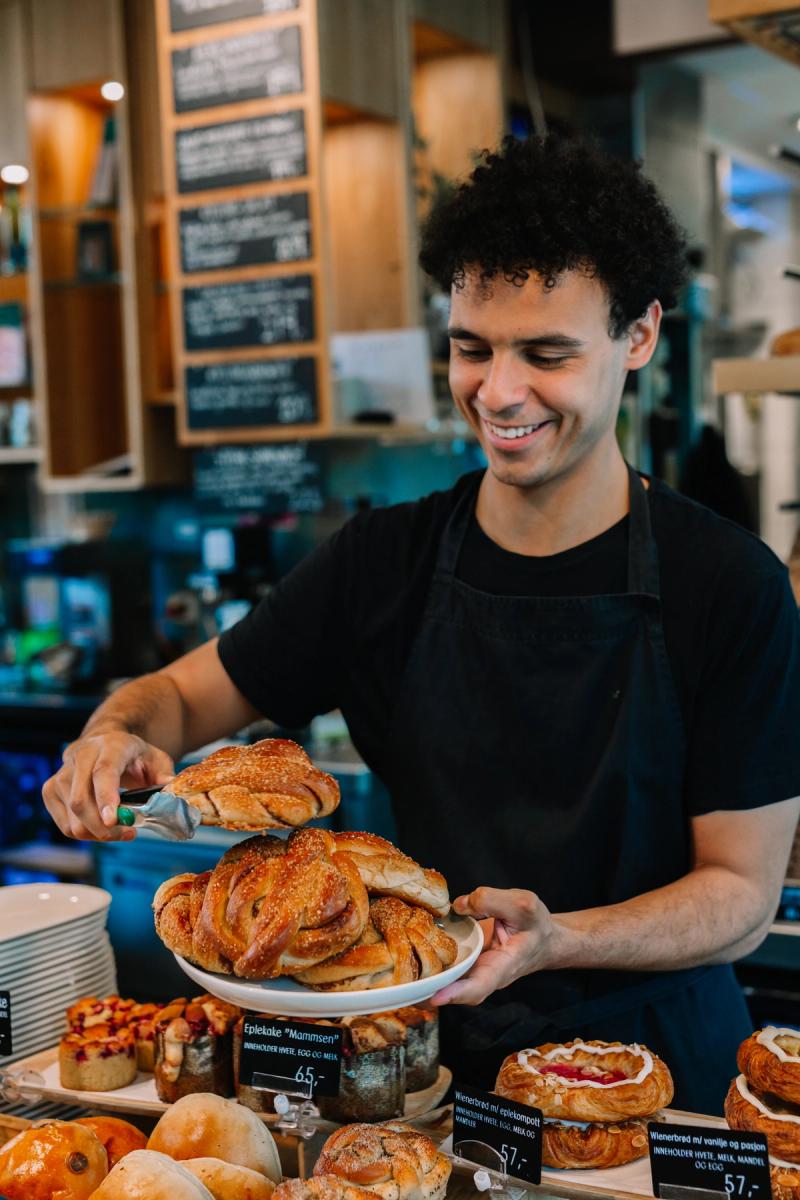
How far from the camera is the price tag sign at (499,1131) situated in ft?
4.32

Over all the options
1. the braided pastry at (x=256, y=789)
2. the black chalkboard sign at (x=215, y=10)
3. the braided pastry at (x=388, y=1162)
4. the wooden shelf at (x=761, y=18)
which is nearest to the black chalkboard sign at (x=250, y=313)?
the black chalkboard sign at (x=215, y=10)

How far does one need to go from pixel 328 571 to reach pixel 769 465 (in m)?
4.51

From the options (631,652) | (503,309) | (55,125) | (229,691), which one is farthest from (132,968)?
(55,125)

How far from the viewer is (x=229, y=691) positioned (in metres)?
A: 2.16

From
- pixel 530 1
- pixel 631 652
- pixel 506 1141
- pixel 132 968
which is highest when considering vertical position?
pixel 530 1

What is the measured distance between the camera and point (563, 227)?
5.58 feet

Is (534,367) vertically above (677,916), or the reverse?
(534,367)

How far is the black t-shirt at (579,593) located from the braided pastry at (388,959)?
589mm

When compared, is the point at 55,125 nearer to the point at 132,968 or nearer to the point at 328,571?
the point at 132,968

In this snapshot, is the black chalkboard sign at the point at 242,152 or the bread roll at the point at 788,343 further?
the black chalkboard sign at the point at 242,152

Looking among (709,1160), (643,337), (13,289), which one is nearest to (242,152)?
(13,289)

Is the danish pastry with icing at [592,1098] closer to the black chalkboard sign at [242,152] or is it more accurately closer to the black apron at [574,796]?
the black apron at [574,796]

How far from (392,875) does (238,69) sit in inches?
145

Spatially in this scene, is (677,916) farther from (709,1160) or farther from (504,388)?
(504,388)
